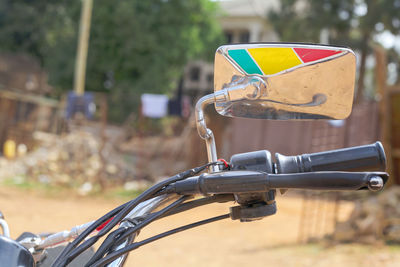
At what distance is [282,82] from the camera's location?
3.63ft

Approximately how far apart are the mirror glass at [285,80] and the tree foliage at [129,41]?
Answer: 19.5 meters

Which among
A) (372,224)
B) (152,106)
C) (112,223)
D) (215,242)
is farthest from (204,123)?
(152,106)

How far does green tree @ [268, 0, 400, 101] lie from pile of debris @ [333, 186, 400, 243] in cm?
1210

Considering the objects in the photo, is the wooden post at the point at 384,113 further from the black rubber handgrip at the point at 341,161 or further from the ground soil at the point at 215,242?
the black rubber handgrip at the point at 341,161

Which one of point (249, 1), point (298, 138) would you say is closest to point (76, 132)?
point (298, 138)

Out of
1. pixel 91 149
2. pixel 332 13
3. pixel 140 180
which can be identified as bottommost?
pixel 140 180

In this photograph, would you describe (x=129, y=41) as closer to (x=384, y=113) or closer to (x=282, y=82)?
(x=384, y=113)

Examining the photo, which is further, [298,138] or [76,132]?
[298,138]

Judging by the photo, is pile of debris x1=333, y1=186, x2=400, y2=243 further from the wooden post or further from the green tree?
the green tree

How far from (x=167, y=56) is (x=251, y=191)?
2193 centimetres

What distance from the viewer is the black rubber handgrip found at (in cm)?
101

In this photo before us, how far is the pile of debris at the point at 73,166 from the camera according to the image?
1266cm

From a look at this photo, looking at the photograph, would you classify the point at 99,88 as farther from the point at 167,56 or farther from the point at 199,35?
the point at 199,35

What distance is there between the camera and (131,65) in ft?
73.1
